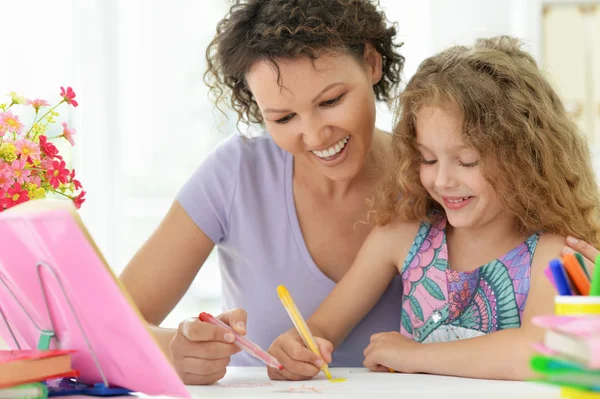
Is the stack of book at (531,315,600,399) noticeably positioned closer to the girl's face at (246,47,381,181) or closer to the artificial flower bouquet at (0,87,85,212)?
A: the artificial flower bouquet at (0,87,85,212)

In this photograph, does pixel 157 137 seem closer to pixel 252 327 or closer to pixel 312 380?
pixel 252 327

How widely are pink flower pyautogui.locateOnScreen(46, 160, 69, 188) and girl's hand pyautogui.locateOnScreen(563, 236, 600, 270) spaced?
81 cm

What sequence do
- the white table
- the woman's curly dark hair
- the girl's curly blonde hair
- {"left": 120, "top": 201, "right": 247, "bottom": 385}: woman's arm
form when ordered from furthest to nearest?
{"left": 120, "top": 201, "right": 247, "bottom": 385}: woman's arm → the woman's curly dark hair → the girl's curly blonde hair → the white table

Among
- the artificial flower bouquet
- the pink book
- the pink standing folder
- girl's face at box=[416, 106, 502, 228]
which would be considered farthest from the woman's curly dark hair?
the pink book

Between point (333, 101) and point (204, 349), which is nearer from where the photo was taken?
point (204, 349)

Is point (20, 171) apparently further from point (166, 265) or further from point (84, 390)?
point (166, 265)

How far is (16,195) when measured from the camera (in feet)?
3.53

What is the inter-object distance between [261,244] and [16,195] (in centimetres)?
69

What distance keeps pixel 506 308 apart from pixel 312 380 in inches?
16.5

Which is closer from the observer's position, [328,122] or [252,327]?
[328,122]

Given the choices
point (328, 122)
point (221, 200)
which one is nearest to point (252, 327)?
point (221, 200)

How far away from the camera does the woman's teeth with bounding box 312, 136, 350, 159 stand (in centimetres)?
150

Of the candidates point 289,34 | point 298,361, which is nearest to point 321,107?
point 289,34

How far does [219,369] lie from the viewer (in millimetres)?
1117
